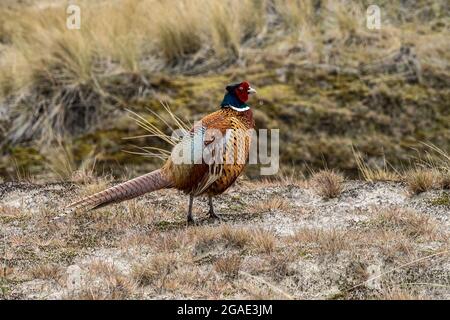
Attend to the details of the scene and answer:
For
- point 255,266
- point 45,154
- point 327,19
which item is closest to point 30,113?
point 45,154

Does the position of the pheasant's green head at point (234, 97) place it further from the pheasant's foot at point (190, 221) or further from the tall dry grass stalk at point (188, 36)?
the tall dry grass stalk at point (188, 36)

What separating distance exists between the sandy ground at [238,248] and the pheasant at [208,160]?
29 centimetres

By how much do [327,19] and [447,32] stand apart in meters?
1.62

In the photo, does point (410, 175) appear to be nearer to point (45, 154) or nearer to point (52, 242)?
point (52, 242)

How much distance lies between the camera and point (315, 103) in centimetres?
872

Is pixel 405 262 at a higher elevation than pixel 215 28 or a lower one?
lower

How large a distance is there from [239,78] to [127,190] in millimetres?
4325

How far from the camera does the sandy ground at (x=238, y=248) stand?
13.6ft

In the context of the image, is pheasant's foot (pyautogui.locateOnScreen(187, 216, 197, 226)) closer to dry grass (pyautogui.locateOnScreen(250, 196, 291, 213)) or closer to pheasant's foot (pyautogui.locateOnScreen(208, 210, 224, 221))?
pheasant's foot (pyautogui.locateOnScreen(208, 210, 224, 221))

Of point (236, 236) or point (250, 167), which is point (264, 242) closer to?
point (236, 236)

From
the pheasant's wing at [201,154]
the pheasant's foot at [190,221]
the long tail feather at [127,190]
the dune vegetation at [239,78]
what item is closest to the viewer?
the pheasant's wing at [201,154]

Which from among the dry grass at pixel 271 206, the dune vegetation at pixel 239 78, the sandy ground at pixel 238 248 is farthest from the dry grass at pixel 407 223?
the dune vegetation at pixel 239 78

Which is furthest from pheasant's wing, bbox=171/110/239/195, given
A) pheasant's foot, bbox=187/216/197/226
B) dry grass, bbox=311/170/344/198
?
dry grass, bbox=311/170/344/198

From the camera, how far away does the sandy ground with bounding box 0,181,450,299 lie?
4.13 metres
